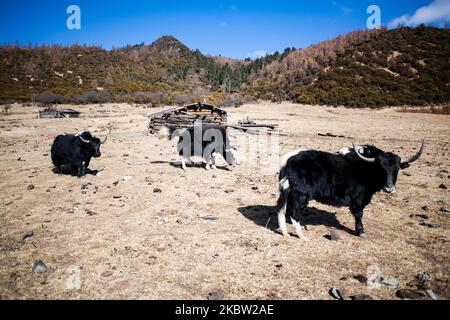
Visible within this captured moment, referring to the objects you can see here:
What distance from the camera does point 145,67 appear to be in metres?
113

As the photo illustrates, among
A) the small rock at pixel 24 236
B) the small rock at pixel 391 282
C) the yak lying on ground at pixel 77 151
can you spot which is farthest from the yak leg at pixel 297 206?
the yak lying on ground at pixel 77 151

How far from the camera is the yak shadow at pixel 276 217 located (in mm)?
6762

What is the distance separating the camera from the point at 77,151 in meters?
10.7

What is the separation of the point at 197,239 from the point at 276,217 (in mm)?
2168

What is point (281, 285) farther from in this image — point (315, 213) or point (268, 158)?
point (268, 158)

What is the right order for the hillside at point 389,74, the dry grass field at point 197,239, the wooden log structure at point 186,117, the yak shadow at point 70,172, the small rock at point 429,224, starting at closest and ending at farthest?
the dry grass field at point 197,239
the small rock at point 429,224
the yak shadow at point 70,172
the wooden log structure at point 186,117
the hillside at point 389,74

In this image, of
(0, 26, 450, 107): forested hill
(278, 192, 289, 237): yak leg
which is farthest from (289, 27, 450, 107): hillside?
(278, 192, 289, 237): yak leg

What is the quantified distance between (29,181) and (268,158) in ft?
31.4

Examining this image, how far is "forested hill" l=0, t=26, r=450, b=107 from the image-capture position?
5009 centimetres

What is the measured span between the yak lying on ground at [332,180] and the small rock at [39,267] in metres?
4.15

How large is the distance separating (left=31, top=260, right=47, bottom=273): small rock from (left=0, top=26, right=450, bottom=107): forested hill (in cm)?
4565

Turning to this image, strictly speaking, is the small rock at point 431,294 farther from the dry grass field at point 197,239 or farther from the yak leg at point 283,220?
the yak leg at point 283,220

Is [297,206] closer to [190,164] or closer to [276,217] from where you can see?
[276,217]
